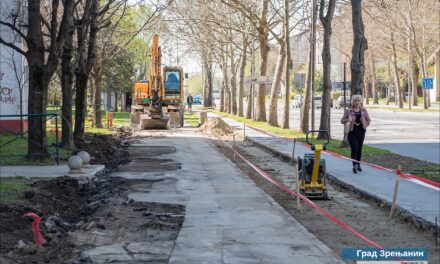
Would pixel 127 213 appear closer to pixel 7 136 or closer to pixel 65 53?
pixel 65 53

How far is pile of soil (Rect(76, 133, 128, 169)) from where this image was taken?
66.2ft

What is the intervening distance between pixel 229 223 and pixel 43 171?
24.2 feet

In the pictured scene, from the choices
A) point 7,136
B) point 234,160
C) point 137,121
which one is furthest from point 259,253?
point 137,121

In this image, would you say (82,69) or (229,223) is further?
(82,69)

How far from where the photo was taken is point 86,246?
8.90 m

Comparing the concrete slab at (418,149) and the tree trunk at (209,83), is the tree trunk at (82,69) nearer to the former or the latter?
the concrete slab at (418,149)

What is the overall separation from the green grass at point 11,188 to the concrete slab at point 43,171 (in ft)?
2.93

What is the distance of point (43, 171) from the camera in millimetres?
16281

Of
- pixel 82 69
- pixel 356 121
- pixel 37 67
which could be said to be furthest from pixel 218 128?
pixel 356 121

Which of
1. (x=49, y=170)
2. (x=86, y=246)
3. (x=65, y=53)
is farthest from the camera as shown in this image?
(x=65, y=53)

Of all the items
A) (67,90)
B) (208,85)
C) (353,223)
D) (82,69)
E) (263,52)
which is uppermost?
(263,52)

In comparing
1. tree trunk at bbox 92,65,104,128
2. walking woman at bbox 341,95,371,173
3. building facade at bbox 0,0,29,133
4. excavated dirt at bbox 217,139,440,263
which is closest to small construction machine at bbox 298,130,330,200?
excavated dirt at bbox 217,139,440,263

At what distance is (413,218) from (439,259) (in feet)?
6.95

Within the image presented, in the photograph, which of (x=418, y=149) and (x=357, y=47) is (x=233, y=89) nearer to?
(x=418, y=149)
